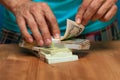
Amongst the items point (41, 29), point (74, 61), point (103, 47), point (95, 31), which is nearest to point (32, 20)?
point (41, 29)

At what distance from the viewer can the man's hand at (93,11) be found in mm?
1083

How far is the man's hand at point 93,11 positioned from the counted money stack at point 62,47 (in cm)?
3

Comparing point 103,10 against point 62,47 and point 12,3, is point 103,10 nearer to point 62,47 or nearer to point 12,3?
point 62,47

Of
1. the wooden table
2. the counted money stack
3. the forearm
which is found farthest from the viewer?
the forearm

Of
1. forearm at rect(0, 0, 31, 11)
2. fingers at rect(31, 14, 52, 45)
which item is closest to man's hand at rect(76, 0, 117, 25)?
fingers at rect(31, 14, 52, 45)

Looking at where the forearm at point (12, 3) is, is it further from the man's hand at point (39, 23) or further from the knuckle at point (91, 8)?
the knuckle at point (91, 8)

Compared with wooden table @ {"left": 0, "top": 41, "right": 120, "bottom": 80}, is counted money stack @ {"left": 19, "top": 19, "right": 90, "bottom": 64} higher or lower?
higher

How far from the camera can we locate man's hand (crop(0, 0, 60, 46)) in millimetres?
1049

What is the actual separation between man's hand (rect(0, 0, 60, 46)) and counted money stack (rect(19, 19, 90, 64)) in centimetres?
3

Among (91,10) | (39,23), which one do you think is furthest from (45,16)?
(91,10)

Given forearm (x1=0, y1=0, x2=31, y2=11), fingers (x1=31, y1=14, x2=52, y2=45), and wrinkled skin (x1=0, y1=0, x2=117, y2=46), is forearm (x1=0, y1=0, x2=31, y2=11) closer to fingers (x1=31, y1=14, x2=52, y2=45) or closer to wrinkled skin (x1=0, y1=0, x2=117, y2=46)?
wrinkled skin (x1=0, y1=0, x2=117, y2=46)

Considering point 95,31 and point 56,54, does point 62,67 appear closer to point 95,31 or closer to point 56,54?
point 56,54

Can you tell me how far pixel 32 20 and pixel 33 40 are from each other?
69mm

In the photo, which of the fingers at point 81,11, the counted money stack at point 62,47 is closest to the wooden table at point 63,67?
the counted money stack at point 62,47
